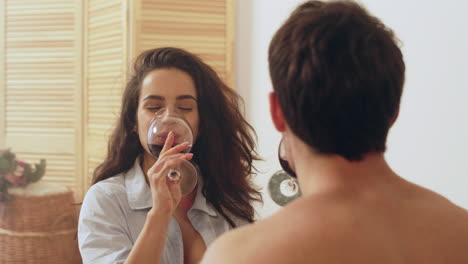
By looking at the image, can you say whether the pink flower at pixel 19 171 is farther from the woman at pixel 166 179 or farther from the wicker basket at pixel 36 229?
the woman at pixel 166 179

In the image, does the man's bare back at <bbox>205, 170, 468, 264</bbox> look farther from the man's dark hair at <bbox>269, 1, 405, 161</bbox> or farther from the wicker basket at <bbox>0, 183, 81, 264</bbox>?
the wicker basket at <bbox>0, 183, 81, 264</bbox>

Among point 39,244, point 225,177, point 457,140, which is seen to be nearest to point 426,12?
point 457,140

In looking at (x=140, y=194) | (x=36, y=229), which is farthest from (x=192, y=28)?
(x=140, y=194)

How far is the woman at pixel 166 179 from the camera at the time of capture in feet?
4.89

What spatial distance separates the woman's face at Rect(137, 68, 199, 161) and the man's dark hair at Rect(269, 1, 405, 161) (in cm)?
81

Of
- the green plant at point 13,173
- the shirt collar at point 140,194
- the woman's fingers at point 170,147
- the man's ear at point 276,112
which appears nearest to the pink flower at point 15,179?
the green plant at point 13,173

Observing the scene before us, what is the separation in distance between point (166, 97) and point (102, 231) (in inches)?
15.5

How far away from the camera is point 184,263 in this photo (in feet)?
5.45

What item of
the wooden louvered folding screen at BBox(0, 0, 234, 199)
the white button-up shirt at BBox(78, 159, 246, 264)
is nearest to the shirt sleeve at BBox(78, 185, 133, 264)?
the white button-up shirt at BBox(78, 159, 246, 264)

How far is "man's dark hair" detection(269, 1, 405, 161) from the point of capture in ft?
2.68

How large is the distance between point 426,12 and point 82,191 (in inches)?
90.0

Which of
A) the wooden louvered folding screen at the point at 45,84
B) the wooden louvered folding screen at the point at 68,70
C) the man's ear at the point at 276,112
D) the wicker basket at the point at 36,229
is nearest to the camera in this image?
the man's ear at the point at 276,112

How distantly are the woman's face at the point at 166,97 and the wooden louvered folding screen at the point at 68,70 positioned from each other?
1.73 m

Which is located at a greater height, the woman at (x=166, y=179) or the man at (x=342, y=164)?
the man at (x=342, y=164)
